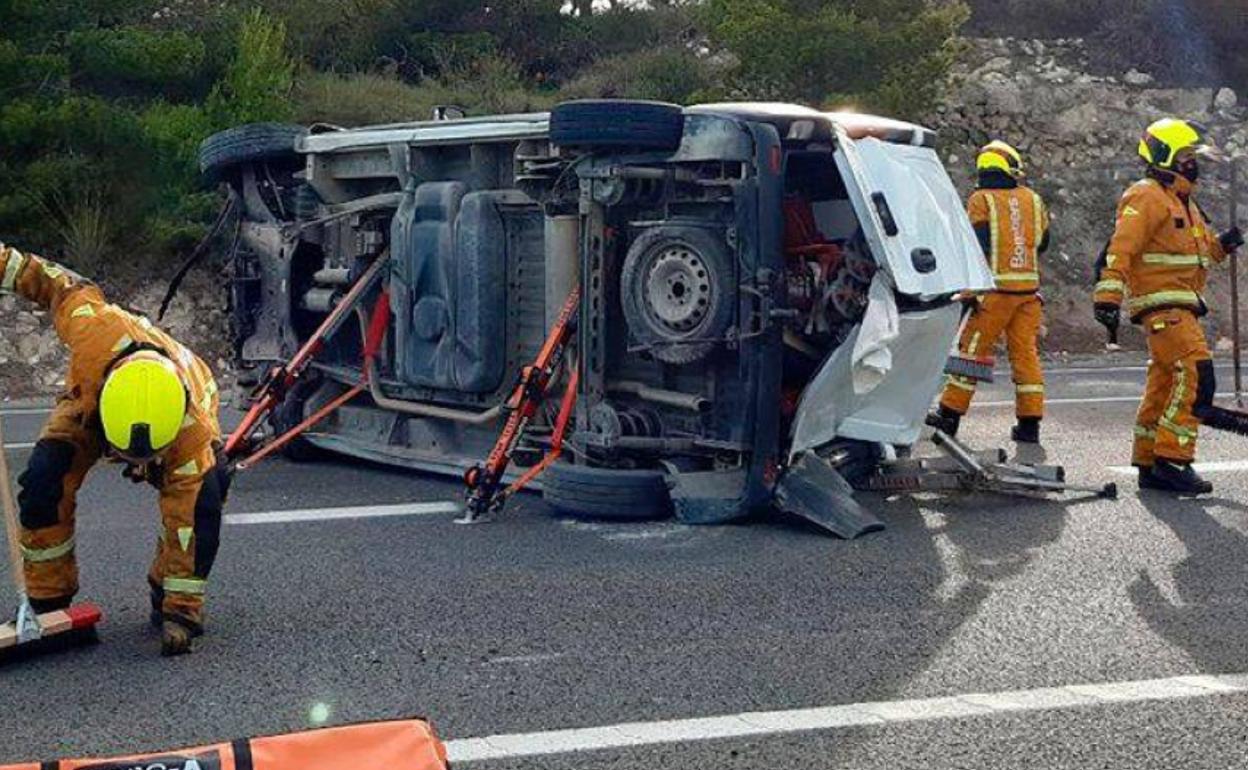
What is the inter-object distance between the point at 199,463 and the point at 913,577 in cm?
263

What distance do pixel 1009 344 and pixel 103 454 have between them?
5.59m

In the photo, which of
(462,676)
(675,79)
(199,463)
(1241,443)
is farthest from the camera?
(675,79)

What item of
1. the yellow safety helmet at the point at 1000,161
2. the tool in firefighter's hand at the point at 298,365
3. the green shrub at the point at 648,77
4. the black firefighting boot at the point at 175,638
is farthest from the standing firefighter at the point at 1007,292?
the green shrub at the point at 648,77

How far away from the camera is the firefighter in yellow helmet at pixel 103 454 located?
4719mm

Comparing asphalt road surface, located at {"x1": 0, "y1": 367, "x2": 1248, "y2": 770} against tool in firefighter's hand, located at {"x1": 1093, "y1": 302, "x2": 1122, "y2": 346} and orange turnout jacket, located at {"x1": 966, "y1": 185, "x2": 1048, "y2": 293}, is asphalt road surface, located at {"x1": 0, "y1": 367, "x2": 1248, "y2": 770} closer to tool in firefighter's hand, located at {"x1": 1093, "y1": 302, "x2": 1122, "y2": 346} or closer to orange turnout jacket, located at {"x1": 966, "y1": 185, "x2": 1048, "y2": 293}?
tool in firefighter's hand, located at {"x1": 1093, "y1": 302, "x2": 1122, "y2": 346}

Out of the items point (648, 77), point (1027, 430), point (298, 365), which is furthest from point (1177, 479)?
point (648, 77)

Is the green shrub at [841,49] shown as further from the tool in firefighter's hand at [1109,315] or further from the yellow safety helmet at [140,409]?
the yellow safety helmet at [140,409]

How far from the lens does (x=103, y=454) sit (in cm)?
499

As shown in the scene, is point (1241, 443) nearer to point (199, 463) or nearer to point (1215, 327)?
point (199, 463)

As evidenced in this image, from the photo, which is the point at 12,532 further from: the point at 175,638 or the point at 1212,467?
the point at 1212,467

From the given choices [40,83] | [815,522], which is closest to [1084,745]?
[815,522]

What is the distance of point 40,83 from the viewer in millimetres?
15180

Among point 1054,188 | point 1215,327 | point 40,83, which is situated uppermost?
point 40,83

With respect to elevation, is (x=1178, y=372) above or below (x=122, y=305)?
above
